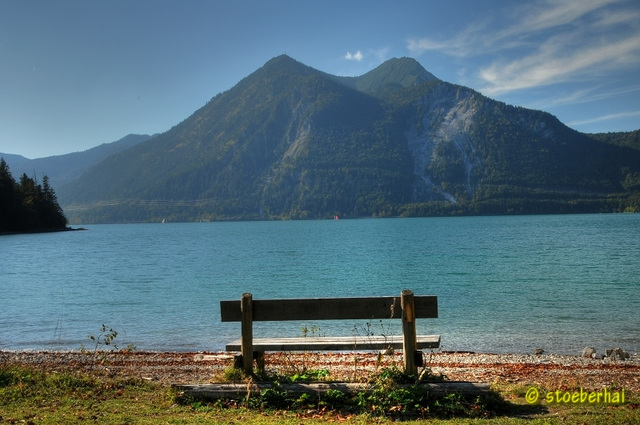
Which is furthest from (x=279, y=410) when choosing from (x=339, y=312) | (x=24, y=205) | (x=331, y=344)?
(x=24, y=205)

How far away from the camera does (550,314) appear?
22750 mm

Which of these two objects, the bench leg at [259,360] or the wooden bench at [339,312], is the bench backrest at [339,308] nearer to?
the wooden bench at [339,312]

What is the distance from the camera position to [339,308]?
838 centimetres

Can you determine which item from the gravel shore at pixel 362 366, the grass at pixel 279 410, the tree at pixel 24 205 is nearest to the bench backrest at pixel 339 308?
the grass at pixel 279 410

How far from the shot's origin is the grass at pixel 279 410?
7.36m

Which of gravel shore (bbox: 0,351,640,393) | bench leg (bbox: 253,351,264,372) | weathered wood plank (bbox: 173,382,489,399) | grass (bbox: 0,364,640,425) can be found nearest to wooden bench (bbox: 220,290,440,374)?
bench leg (bbox: 253,351,264,372)

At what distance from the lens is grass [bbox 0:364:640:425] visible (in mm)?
7363

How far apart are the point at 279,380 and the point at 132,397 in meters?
2.55

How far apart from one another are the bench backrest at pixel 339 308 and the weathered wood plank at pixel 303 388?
1030mm

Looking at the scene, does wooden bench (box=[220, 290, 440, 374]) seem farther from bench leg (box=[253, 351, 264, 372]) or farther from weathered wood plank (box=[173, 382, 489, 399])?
weathered wood plank (box=[173, 382, 489, 399])

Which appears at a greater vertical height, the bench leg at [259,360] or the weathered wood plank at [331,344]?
the weathered wood plank at [331,344]

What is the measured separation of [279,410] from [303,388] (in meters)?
0.55

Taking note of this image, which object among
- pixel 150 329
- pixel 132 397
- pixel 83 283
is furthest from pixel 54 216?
pixel 132 397

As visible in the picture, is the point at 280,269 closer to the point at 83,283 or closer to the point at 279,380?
the point at 83,283
